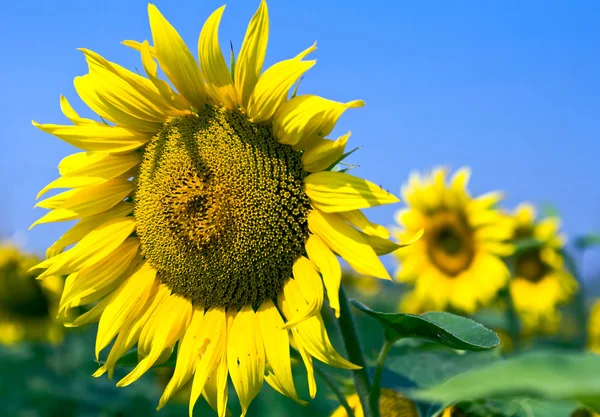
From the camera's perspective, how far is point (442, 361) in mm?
2615

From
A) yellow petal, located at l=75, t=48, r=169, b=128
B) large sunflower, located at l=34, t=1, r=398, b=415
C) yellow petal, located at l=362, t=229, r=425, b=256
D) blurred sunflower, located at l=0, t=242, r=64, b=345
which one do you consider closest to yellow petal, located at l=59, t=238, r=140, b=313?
large sunflower, located at l=34, t=1, r=398, b=415

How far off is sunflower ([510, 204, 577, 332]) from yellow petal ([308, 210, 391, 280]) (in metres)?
4.93

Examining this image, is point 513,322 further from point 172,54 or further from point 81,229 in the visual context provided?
point 172,54

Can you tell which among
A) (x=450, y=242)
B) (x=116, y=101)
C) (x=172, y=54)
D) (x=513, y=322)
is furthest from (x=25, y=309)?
(x=172, y=54)

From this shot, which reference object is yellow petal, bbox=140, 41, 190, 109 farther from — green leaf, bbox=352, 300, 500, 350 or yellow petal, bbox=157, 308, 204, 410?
green leaf, bbox=352, 300, 500, 350

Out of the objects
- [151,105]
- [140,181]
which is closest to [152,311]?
[140,181]

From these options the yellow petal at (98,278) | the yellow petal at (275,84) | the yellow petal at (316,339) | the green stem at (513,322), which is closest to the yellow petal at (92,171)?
the yellow petal at (98,278)

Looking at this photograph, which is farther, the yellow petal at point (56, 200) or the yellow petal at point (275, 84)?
the yellow petal at point (56, 200)

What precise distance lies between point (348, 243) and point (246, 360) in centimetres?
52

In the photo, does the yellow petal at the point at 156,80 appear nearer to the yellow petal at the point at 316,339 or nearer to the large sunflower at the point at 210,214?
the large sunflower at the point at 210,214

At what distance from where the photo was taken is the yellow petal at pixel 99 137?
2.34m

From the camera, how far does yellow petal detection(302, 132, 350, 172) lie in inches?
79.5

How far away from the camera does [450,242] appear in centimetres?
589

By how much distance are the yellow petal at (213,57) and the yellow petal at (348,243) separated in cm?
52
